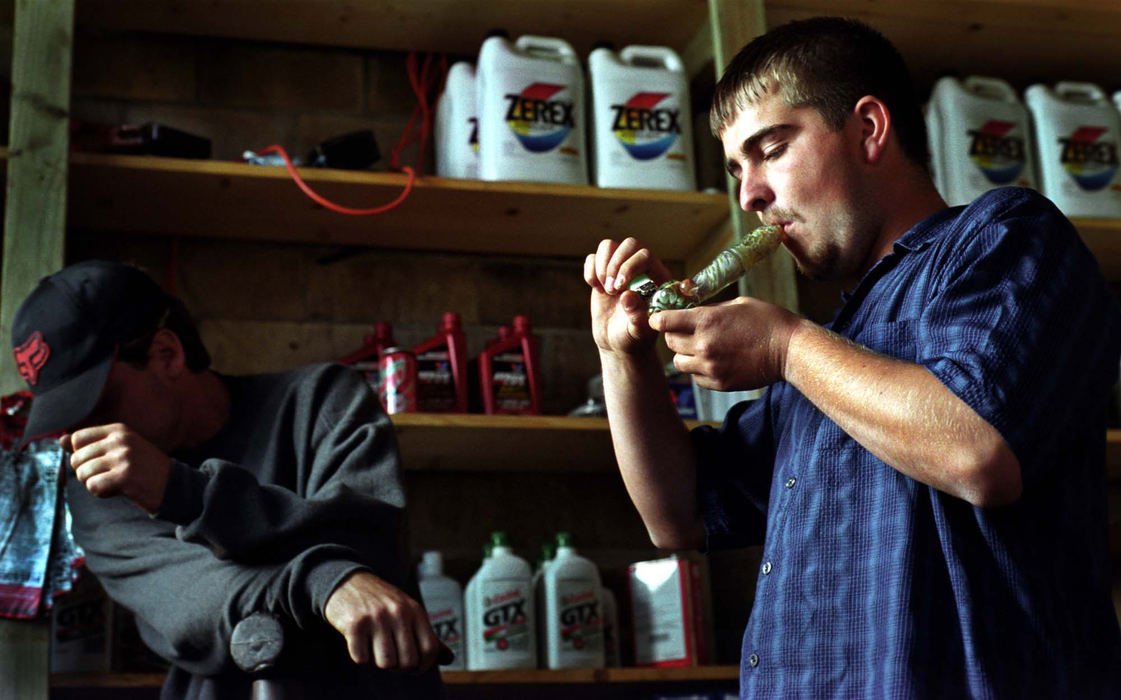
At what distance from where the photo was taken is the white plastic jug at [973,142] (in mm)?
2350

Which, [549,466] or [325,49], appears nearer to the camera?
[549,466]

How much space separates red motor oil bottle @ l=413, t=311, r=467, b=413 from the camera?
2098 millimetres

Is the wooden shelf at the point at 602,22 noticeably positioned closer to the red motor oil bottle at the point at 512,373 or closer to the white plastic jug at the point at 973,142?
the white plastic jug at the point at 973,142

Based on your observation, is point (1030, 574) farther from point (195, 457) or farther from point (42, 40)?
point (42, 40)

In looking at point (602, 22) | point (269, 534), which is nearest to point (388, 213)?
point (602, 22)

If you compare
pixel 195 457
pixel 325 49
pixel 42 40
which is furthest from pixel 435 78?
pixel 195 457

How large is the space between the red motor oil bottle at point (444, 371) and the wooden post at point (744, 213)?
48 cm

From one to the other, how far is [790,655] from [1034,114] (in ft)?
5.78

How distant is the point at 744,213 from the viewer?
2.16 meters

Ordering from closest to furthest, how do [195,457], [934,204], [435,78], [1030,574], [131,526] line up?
[1030,574] → [934,204] → [131,526] → [195,457] → [435,78]

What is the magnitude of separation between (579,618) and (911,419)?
4.09 feet

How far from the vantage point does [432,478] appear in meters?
2.30

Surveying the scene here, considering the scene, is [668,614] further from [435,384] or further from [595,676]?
[435,384]

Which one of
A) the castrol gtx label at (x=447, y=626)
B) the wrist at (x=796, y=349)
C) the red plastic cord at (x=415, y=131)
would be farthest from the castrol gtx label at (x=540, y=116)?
the wrist at (x=796, y=349)
